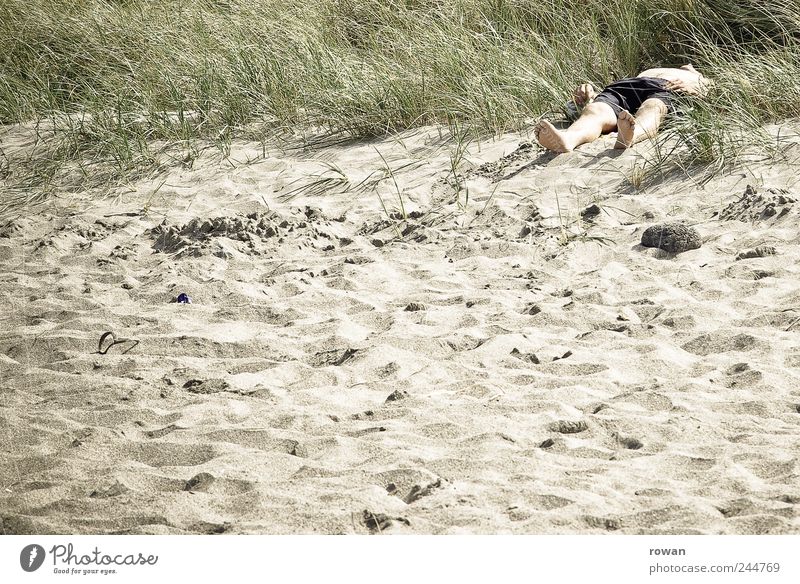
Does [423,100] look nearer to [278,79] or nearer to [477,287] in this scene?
[278,79]

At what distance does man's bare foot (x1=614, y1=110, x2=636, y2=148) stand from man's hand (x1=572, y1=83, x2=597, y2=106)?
45 centimetres

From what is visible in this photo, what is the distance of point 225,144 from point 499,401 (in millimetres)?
3422

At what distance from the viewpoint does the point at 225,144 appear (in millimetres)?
5848

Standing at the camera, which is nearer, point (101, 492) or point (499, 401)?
point (101, 492)

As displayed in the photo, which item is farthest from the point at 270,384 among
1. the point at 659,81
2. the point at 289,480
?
the point at 659,81

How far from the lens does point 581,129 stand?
5242 mm

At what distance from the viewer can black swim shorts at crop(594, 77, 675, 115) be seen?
213 inches

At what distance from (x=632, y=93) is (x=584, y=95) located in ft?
0.98

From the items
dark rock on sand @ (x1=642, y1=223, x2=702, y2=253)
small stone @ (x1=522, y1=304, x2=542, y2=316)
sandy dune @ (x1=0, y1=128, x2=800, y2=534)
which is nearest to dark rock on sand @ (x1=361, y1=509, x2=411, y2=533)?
sandy dune @ (x1=0, y1=128, x2=800, y2=534)

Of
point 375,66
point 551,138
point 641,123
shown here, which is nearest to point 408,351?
point 551,138

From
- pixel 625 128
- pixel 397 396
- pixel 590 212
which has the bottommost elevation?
pixel 590 212

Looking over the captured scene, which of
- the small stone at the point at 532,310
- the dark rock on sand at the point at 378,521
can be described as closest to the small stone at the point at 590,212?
the small stone at the point at 532,310

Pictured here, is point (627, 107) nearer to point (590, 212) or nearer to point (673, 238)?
point (590, 212)

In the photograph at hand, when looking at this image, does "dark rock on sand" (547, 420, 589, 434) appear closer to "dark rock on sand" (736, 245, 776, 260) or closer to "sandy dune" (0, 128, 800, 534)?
"sandy dune" (0, 128, 800, 534)
